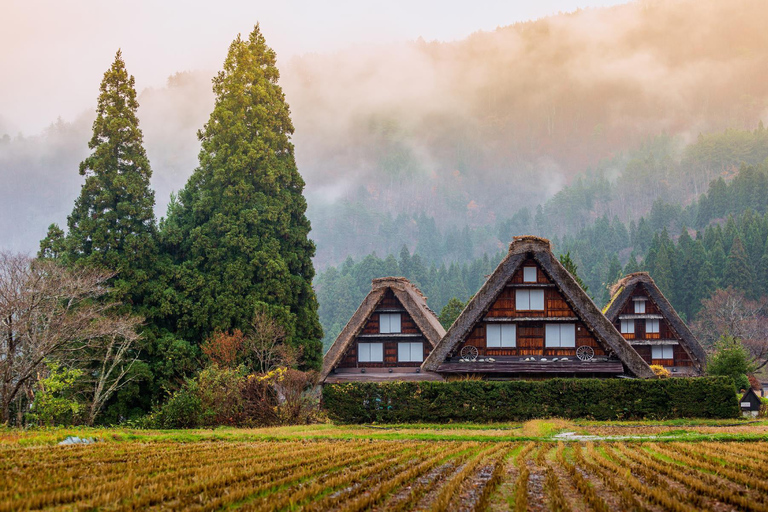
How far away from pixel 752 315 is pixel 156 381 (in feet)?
219

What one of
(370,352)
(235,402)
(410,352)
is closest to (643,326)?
→ (410,352)

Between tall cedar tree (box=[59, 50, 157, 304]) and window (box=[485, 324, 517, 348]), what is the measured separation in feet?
57.6

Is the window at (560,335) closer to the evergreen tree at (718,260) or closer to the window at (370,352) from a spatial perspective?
the window at (370,352)

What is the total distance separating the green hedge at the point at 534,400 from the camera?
25.0 meters

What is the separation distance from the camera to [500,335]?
29938 mm

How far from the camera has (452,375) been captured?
29.2 metres

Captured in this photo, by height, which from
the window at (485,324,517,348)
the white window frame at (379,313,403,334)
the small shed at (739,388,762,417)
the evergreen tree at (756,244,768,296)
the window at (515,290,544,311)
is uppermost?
the evergreen tree at (756,244,768,296)

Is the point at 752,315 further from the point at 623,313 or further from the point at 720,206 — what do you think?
the point at 720,206

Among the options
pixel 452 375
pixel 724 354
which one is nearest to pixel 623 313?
pixel 724 354

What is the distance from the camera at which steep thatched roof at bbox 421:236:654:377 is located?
2788cm

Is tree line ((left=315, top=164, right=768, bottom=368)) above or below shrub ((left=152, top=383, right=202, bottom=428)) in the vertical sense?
above

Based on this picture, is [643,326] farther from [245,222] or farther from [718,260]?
[718,260]

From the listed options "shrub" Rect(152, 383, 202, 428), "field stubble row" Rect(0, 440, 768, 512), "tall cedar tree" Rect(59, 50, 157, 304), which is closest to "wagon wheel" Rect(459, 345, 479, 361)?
"shrub" Rect(152, 383, 202, 428)

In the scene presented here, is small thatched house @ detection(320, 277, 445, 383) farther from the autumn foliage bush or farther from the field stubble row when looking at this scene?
the field stubble row
